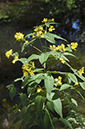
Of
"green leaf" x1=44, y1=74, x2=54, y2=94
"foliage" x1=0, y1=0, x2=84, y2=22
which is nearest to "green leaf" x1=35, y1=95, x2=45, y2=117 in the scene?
"green leaf" x1=44, y1=74, x2=54, y2=94

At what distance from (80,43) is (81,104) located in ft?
5.82

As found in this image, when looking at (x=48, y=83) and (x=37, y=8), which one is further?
(x=37, y=8)

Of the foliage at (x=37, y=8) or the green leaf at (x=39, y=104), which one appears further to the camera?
the foliage at (x=37, y=8)

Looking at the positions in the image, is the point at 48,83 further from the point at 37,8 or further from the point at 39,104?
the point at 37,8

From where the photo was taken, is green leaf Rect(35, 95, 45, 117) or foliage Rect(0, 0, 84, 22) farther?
foliage Rect(0, 0, 84, 22)

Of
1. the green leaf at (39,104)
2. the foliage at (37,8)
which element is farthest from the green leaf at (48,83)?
the foliage at (37,8)

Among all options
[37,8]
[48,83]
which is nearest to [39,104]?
[48,83]

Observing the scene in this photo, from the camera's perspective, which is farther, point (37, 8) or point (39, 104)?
point (37, 8)

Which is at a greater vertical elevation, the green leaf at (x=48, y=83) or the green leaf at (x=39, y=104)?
the green leaf at (x=48, y=83)

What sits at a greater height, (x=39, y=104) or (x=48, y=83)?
(x=48, y=83)

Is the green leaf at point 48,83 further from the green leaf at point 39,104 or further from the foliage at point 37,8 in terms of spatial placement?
the foliage at point 37,8

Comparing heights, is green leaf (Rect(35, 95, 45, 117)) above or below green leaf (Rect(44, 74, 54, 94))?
below

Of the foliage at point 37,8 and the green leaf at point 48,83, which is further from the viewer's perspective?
the foliage at point 37,8

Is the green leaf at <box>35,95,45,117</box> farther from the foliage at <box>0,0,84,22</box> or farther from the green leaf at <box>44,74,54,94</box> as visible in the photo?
the foliage at <box>0,0,84,22</box>
